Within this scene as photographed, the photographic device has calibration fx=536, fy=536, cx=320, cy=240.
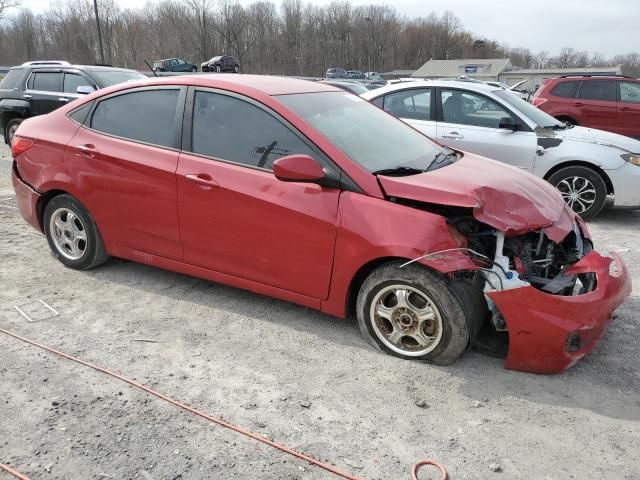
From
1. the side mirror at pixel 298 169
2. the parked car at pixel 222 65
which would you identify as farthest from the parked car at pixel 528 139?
the parked car at pixel 222 65

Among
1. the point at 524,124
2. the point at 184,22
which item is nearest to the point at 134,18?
the point at 184,22

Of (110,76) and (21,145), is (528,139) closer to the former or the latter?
(21,145)

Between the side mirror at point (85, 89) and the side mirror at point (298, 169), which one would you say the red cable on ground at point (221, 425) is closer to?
the side mirror at point (298, 169)

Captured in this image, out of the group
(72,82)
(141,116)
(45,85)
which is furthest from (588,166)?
(45,85)

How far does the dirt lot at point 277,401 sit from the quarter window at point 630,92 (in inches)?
357

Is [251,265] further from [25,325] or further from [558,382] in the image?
[558,382]

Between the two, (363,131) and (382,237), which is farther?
(363,131)

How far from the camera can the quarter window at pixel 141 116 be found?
4.03 m

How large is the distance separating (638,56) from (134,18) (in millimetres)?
99555

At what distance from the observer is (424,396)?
119 inches

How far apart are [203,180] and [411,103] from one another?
4592mm

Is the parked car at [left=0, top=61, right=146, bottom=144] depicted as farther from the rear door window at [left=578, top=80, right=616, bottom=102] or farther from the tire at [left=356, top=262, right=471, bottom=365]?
the rear door window at [left=578, top=80, right=616, bottom=102]

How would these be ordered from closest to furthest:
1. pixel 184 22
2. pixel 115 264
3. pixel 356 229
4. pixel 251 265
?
pixel 356 229 → pixel 251 265 → pixel 115 264 → pixel 184 22

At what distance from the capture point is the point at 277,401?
2.98 meters
